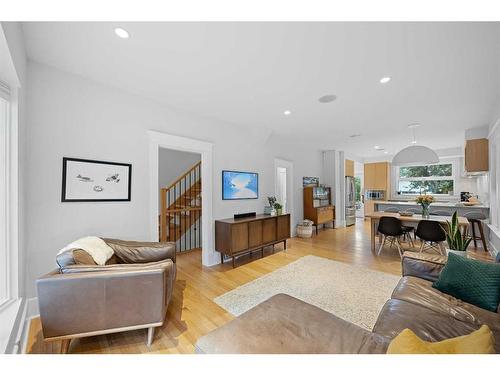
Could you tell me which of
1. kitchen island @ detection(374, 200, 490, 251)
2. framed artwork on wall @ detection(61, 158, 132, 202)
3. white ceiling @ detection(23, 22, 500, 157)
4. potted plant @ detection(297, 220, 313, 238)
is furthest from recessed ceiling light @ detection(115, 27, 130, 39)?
kitchen island @ detection(374, 200, 490, 251)

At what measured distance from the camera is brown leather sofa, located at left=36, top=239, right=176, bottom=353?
4.83ft

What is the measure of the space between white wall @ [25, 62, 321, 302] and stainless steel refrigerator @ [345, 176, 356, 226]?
5.85 metres

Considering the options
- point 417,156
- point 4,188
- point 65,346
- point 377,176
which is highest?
point 417,156

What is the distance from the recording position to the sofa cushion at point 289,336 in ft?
3.28

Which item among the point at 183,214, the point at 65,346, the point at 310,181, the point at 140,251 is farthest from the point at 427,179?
the point at 65,346

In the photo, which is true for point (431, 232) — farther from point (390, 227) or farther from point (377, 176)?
point (377, 176)

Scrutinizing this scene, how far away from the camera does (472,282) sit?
1.58 metres

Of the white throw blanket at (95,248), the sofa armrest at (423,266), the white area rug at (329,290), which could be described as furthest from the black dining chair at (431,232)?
the white throw blanket at (95,248)

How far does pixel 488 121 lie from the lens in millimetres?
4070

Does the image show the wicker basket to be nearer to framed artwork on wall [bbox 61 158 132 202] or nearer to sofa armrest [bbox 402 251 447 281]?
sofa armrest [bbox 402 251 447 281]

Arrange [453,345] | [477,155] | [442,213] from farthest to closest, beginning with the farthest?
[442,213] < [477,155] < [453,345]

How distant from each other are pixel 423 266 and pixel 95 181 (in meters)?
3.65

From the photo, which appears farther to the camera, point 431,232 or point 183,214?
point 183,214
